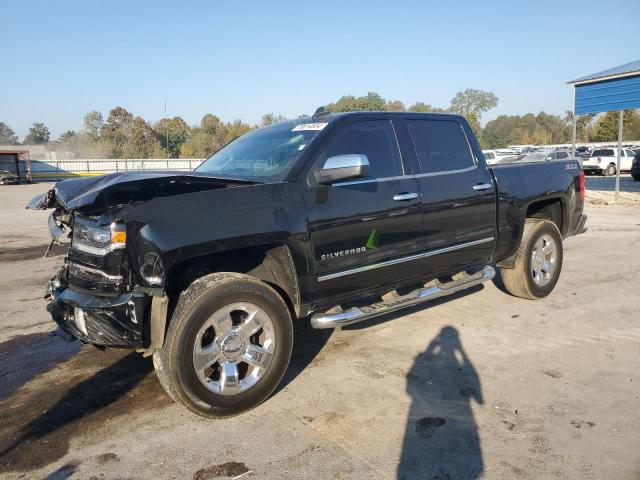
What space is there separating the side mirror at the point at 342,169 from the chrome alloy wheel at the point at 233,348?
1.03m

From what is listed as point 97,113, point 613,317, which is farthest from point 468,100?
point 613,317

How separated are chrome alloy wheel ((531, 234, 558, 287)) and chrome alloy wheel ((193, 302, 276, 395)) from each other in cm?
354

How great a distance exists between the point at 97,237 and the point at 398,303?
2.34 meters

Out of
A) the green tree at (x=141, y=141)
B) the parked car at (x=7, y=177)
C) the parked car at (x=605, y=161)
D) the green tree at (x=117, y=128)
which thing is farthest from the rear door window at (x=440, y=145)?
the green tree at (x=117, y=128)

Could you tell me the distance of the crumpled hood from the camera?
3.14m

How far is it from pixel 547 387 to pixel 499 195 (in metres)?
2.09

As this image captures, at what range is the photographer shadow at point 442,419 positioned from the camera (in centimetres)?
286

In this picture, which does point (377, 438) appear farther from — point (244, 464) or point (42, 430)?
point (42, 430)

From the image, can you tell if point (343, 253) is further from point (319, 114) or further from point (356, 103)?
point (356, 103)

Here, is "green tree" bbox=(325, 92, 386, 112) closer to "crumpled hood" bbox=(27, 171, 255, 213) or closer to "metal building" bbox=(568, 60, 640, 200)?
"metal building" bbox=(568, 60, 640, 200)

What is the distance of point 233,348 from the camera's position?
137 inches

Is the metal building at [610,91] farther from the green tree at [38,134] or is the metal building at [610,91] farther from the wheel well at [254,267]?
the green tree at [38,134]

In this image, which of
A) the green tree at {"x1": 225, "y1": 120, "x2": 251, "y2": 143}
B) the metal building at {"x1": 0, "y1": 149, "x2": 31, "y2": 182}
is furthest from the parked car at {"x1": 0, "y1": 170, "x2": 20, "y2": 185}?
the green tree at {"x1": 225, "y1": 120, "x2": 251, "y2": 143}

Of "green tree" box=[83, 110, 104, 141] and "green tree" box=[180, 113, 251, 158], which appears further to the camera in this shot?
"green tree" box=[83, 110, 104, 141]
